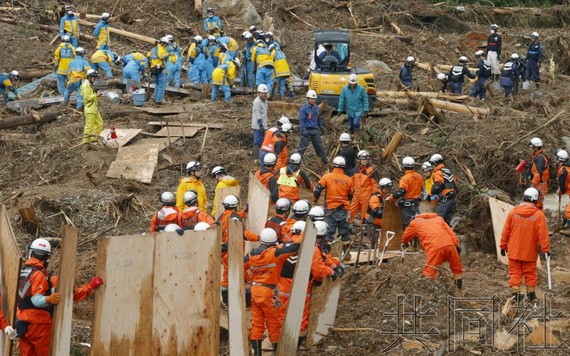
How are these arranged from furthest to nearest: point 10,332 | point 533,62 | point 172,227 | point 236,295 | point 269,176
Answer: point 533,62, point 269,176, point 172,227, point 236,295, point 10,332

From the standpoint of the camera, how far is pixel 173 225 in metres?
13.0

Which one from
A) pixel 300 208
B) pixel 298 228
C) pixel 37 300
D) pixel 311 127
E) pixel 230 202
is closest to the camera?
pixel 37 300

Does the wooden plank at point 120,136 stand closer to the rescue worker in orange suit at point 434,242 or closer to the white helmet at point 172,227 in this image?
the white helmet at point 172,227

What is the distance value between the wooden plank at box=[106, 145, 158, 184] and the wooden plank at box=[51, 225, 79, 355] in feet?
30.8

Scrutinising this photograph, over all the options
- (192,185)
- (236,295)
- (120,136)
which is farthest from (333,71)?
(236,295)

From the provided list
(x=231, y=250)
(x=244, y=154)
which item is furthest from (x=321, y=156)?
(x=231, y=250)

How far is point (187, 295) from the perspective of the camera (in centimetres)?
1129

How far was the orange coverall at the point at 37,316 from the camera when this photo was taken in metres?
10.9

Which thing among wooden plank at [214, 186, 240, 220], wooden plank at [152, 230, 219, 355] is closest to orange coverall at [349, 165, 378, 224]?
wooden plank at [214, 186, 240, 220]

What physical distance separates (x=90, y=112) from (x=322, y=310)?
987 cm

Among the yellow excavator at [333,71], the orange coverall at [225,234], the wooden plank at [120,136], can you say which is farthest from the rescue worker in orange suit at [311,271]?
the yellow excavator at [333,71]

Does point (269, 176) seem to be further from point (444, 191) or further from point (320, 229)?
point (320, 229)

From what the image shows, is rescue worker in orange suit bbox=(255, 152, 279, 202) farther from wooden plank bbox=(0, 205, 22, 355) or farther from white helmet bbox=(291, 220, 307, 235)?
Answer: wooden plank bbox=(0, 205, 22, 355)

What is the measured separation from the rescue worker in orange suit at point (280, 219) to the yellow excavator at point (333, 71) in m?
9.68
